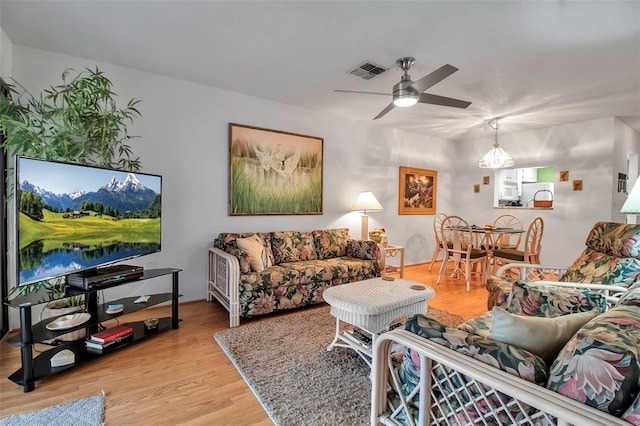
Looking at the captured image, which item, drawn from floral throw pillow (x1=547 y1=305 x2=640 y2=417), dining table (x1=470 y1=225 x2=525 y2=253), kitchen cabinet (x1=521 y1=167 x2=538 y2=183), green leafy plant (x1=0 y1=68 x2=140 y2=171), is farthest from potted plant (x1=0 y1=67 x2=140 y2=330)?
kitchen cabinet (x1=521 y1=167 x2=538 y2=183)

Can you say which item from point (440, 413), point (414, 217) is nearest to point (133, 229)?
point (440, 413)

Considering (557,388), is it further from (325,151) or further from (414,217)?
(414,217)

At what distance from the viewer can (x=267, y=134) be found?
3.77 m

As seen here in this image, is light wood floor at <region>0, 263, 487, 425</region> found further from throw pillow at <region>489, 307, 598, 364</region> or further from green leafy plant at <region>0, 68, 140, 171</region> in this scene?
green leafy plant at <region>0, 68, 140, 171</region>

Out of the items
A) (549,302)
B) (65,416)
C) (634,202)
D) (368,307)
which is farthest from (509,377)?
(65,416)

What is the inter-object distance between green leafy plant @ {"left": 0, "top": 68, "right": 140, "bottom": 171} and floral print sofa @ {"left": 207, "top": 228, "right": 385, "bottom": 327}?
1.40m

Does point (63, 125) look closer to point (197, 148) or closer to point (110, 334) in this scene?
point (197, 148)

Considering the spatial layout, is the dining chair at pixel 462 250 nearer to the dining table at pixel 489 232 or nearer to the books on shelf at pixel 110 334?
the dining table at pixel 489 232

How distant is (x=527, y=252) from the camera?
3.91m

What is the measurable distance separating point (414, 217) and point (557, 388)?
4884 mm

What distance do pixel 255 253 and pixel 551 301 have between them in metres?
2.35

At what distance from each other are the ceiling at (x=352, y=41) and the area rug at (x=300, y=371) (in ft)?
7.84

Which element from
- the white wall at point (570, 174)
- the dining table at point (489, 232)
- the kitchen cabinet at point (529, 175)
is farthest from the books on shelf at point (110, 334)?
the kitchen cabinet at point (529, 175)

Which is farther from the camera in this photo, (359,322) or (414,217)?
(414,217)
